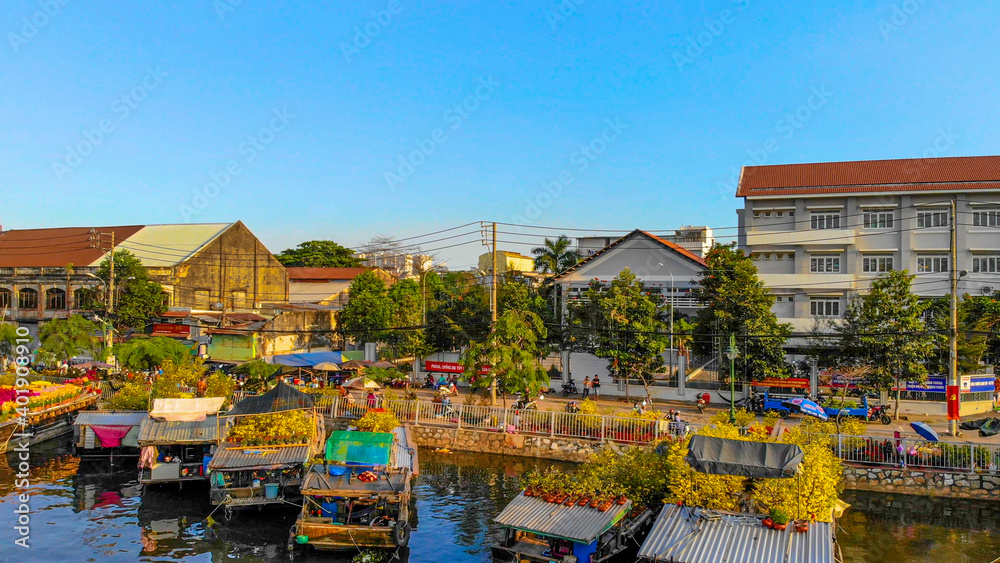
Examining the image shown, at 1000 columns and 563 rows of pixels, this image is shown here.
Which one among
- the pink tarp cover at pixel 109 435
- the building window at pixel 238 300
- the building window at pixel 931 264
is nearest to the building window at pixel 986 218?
the building window at pixel 931 264

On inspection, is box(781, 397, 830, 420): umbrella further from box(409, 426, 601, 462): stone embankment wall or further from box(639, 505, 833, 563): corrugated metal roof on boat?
box(639, 505, 833, 563): corrugated metal roof on boat

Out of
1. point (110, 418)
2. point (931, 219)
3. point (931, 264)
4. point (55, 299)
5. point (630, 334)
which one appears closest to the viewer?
point (110, 418)

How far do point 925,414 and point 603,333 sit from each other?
1532 centimetres

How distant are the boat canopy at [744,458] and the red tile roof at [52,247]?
54147 millimetres

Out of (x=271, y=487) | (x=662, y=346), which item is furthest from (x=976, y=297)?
(x=271, y=487)

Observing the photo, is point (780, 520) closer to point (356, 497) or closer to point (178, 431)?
point (356, 497)

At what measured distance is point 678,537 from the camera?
13023 mm

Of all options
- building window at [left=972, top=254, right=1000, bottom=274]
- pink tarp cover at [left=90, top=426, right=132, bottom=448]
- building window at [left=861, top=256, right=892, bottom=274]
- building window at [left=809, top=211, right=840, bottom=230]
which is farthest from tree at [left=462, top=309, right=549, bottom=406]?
building window at [left=972, top=254, right=1000, bottom=274]

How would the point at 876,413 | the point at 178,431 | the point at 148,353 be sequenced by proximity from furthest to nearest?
the point at 148,353 < the point at 876,413 < the point at 178,431

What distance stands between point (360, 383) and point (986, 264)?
3914 cm

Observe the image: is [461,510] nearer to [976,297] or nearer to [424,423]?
[424,423]

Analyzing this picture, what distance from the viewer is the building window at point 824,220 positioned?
141 feet

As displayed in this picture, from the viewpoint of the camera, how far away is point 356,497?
16984mm

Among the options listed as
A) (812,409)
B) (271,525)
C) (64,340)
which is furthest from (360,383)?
(812,409)
